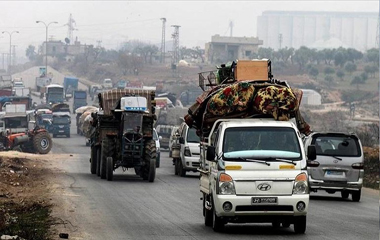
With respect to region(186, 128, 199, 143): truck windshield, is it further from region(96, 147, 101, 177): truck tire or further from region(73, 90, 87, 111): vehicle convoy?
region(73, 90, 87, 111): vehicle convoy

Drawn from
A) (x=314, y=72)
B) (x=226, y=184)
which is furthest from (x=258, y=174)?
(x=314, y=72)

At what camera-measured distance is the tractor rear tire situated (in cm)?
3425

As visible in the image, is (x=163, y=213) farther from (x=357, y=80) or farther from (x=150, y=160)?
(x=357, y=80)

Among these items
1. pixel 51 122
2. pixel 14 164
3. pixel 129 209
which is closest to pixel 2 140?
pixel 14 164

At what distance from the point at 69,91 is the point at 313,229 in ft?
417

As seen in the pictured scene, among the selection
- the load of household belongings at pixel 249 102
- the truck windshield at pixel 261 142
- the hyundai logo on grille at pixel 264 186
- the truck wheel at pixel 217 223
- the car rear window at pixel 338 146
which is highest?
the load of household belongings at pixel 249 102

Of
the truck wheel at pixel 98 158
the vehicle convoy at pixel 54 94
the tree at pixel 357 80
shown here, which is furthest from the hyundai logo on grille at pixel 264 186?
the tree at pixel 357 80

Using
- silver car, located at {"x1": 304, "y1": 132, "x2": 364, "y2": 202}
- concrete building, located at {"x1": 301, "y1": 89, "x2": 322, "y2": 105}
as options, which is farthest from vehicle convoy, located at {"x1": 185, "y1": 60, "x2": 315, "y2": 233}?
concrete building, located at {"x1": 301, "y1": 89, "x2": 322, "y2": 105}

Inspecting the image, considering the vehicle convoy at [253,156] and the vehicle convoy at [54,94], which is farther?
the vehicle convoy at [54,94]

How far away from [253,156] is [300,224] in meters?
1.44

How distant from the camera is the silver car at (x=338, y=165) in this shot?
89.5 feet

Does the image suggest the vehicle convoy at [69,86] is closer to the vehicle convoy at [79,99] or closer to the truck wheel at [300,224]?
the vehicle convoy at [79,99]

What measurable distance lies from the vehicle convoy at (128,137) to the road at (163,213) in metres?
0.60

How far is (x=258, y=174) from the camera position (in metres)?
17.1
